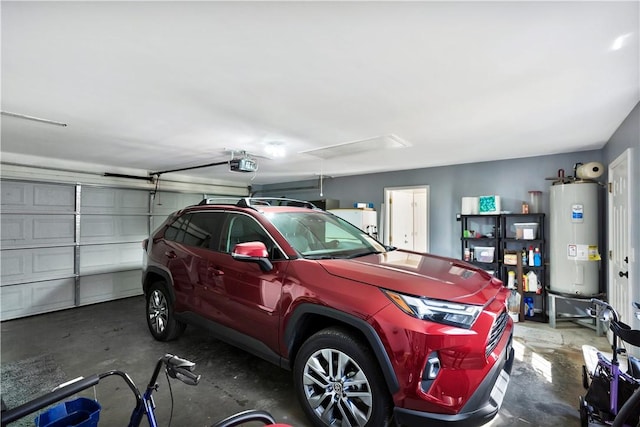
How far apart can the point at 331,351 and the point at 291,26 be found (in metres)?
1.89

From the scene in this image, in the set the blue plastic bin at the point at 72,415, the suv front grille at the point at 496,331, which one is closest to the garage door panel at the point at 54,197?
the blue plastic bin at the point at 72,415

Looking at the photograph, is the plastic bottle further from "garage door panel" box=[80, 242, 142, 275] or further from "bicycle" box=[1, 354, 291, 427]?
"garage door panel" box=[80, 242, 142, 275]

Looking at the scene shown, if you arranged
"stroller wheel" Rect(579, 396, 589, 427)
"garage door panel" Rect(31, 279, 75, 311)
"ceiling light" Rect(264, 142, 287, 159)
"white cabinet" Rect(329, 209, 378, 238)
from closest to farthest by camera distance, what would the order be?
"stroller wheel" Rect(579, 396, 589, 427), "ceiling light" Rect(264, 142, 287, 159), "garage door panel" Rect(31, 279, 75, 311), "white cabinet" Rect(329, 209, 378, 238)

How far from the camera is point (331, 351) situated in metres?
1.88

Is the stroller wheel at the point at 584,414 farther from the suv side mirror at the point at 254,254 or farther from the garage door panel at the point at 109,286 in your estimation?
the garage door panel at the point at 109,286

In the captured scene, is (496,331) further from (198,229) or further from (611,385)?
(198,229)

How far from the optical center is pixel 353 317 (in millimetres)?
1761

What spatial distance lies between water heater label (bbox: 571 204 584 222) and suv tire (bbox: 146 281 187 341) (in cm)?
519

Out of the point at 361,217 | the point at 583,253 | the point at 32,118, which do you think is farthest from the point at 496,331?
the point at 32,118

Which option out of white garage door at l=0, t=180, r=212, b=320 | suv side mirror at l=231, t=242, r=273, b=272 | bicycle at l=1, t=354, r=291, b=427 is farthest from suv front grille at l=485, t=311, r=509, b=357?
white garage door at l=0, t=180, r=212, b=320

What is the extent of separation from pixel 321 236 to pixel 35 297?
520cm

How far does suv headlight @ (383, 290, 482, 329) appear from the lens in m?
1.61

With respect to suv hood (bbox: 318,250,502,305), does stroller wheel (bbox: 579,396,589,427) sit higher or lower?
lower

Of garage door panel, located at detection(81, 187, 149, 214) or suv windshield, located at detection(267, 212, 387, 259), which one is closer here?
suv windshield, located at detection(267, 212, 387, 259)
